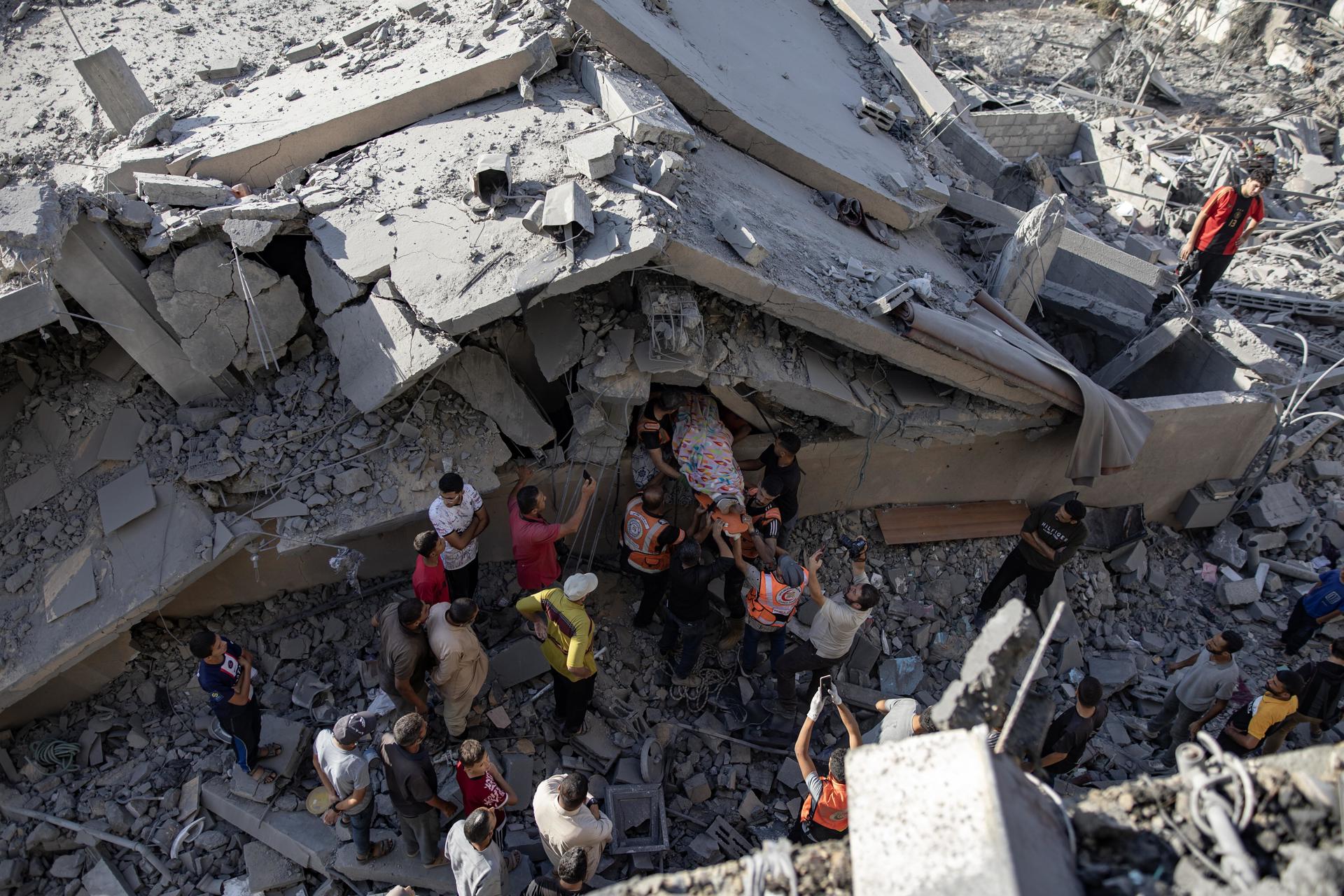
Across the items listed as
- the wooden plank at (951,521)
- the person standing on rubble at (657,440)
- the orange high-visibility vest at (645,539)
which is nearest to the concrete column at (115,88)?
the person standing on rubble at (657,440)

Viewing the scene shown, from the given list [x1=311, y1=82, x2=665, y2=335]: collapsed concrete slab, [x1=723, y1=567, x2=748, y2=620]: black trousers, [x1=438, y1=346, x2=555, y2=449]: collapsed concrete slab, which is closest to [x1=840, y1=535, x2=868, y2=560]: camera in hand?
[x1=723, y1=567, x2=748, y2=620]: black trousers

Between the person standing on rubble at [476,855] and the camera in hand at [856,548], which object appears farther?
the camera in hand at [856,548]

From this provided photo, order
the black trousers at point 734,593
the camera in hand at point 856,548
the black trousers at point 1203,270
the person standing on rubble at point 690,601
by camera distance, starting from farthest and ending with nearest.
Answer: the black trousers at point 1203,270, the black trousers at point 734,593, the camera in hand at point 856,548, the person standing on rubble at point 690,601

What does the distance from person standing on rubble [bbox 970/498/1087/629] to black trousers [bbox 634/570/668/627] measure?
8.70 feet

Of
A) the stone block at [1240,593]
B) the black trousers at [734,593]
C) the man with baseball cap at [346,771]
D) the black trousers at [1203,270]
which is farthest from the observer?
the black trousers at [1203,270]

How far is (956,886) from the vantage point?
2.33 meters

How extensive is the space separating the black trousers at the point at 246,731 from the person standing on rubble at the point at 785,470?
11.4ft

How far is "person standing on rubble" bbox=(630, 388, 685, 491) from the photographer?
227 inches

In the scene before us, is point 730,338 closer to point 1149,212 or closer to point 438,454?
point 438,454

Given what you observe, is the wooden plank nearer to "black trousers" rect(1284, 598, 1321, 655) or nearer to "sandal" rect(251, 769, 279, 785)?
"black trousers" rect(1284, 598, 1321, 655)

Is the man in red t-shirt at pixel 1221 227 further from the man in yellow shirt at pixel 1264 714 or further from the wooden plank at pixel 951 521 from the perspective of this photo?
the man in yellow shirt at pixel 1264 714

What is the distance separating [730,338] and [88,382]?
4345 mm

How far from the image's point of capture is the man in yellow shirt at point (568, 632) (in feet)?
15.5

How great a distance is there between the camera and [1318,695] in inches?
207
